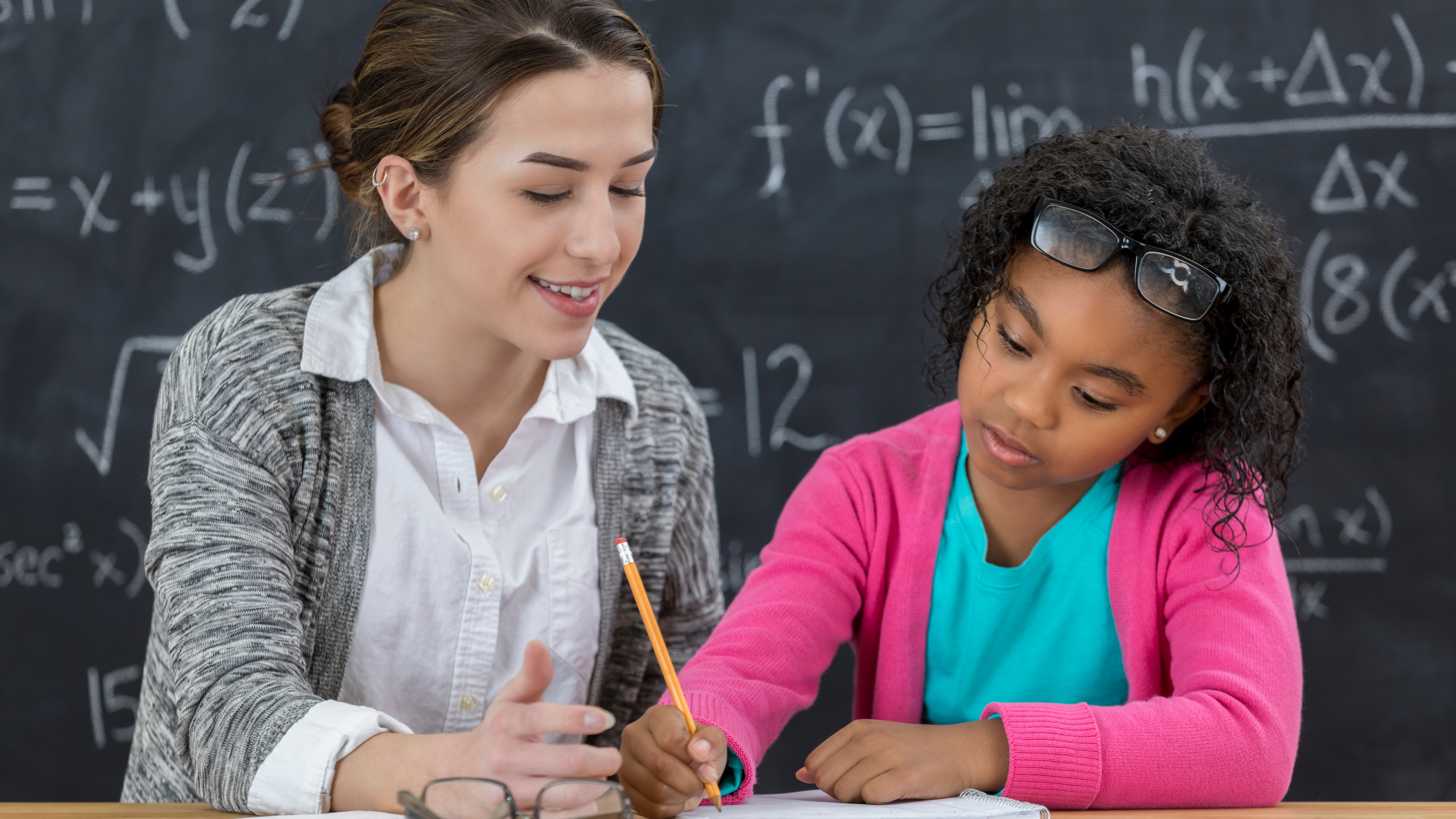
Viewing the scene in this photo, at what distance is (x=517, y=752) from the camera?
77cm

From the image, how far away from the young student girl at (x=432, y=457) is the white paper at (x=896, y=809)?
23 cm

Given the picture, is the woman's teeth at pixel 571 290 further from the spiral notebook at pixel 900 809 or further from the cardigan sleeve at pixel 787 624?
the spiral notebook at pixel 900 809

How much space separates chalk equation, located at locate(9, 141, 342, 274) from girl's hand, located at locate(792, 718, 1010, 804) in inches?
54.4

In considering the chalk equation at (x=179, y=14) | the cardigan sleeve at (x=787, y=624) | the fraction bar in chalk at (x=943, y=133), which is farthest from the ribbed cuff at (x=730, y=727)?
the chalk equation at (x=179, y=14)

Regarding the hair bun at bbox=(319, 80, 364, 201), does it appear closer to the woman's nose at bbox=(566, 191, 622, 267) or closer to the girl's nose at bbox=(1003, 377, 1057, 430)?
the woman's nose at bbox=(566, 191, 622, 267)

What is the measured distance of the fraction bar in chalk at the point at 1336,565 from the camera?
1873mm

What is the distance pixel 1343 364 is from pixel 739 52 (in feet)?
3.85

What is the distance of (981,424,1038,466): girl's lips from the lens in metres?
1.03

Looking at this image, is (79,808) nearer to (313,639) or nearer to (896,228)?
(313,639)

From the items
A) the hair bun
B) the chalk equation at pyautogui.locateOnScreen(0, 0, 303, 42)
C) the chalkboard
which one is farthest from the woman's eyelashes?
the chalk equation at pyautogui.locateOnScreen(0, 0, 303, 42)

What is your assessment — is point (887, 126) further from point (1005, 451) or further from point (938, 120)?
point (1005, 451)

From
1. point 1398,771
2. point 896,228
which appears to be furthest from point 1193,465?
point 1398,771

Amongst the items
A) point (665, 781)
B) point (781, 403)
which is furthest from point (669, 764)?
point (781, 403)

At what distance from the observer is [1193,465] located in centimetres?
110
